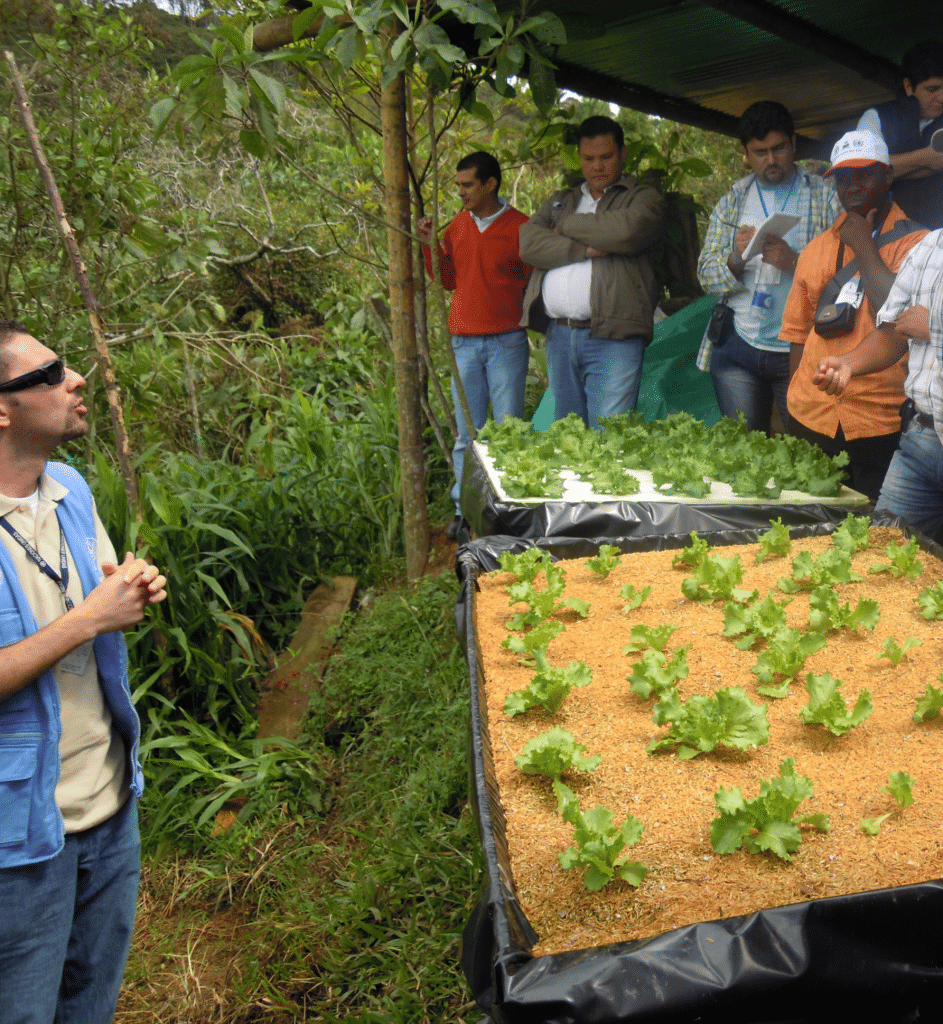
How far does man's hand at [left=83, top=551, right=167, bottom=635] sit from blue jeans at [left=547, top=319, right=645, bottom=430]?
8.93ft

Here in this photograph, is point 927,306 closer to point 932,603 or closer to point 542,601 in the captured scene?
point 932,603

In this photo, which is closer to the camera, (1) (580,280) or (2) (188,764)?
(2) (188,764)

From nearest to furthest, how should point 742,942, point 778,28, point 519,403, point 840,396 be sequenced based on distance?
point 742,942 → point 840,396 → point 778,28 → point 519,403

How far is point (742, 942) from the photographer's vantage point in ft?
3.93

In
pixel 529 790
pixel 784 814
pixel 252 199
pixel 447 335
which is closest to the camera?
pixel 784 814

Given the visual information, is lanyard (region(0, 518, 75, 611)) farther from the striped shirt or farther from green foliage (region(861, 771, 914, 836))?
the striped shirt

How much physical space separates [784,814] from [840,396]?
1.94 m

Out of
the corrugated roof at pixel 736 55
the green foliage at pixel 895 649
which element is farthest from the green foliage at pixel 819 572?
the corrugated roof at pixel 736 55

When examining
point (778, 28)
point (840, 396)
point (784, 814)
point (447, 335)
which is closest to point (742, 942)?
point (784, 814)

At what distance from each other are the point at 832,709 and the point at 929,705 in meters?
0.19

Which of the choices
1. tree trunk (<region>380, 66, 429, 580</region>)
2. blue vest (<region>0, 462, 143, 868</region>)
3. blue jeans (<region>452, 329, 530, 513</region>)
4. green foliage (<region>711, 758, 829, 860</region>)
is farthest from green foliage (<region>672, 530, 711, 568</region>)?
tree trunk (<region>380, 66, 429, 580</region>)

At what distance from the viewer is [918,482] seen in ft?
8.64

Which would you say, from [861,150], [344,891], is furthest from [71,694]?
[861,150]

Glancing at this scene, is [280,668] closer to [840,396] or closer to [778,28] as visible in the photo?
[840,396]
